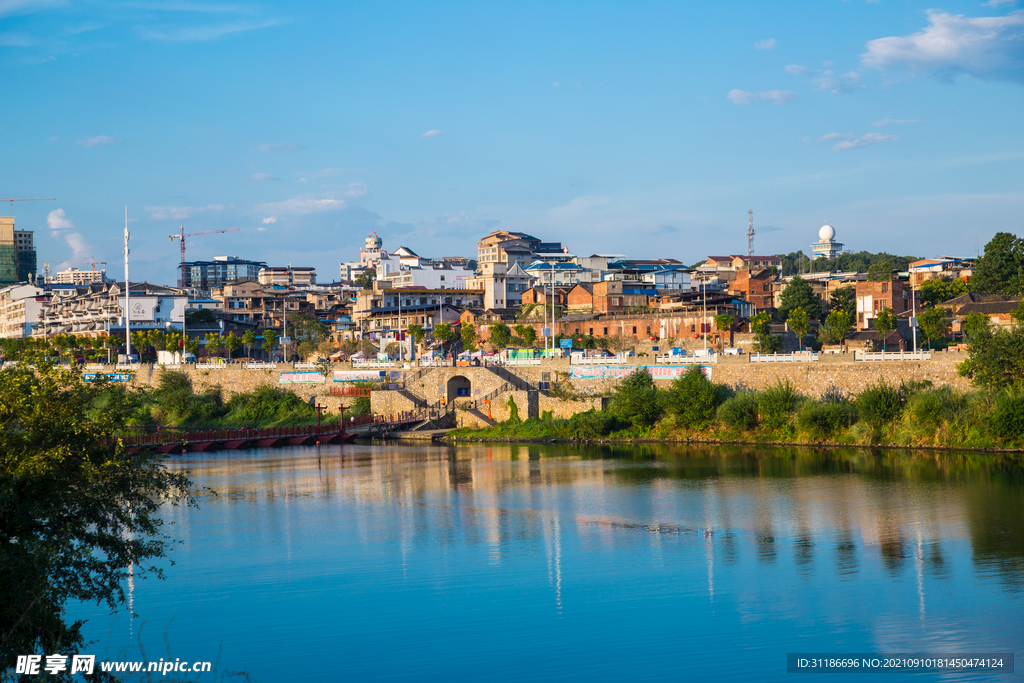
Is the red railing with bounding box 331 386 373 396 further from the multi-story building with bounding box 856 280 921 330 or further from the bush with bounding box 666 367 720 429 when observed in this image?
the multi-story building with bounding box 856 280 921 330

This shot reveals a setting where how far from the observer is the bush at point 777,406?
44.5m

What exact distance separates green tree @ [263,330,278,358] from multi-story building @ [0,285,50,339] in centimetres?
3267

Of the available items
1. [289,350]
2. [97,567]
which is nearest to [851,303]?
[289,350]

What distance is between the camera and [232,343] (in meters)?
80.3

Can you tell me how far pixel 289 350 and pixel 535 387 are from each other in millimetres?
42845

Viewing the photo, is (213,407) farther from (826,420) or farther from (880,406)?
(880,406)

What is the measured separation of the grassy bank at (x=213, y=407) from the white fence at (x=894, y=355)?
2832 cm

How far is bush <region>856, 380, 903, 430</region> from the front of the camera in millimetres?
41719

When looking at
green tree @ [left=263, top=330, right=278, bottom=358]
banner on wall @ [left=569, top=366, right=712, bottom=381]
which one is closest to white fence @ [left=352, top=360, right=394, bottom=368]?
banner on wall @ [left=569, top=366, right=712, bottom=381]

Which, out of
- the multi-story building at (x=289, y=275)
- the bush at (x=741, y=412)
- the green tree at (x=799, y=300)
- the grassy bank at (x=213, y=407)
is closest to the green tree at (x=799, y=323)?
the green tree at (x=799, y=300)

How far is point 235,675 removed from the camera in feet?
54.2

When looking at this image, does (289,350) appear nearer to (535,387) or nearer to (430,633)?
(535,387)

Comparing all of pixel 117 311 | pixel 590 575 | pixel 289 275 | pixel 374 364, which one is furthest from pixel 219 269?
pixel 590 575

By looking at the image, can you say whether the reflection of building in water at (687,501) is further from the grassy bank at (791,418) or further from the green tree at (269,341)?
the green tree at (269,341)
